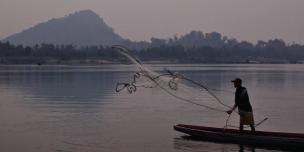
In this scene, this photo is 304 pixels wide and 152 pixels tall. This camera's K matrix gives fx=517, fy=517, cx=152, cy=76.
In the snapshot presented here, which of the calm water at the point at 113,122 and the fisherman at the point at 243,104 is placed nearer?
the fisherman at the point at 243,104

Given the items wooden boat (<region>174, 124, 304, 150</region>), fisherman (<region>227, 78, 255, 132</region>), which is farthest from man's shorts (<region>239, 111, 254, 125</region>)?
wooden boat (<region>174, 124, 304, 150</region>)

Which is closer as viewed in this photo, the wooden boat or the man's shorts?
the wooden boat

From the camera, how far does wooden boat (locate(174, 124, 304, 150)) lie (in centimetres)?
1848

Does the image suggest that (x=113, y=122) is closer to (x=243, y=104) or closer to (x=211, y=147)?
(x=211, y=147)

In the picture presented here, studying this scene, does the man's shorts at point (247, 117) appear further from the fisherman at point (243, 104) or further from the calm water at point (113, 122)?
the calm water at point (113, 122)

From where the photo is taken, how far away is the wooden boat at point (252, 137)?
60.6ft

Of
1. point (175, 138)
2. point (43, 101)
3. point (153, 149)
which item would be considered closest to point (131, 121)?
point (175, 138)

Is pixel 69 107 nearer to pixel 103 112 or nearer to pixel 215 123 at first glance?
pixel 103 112

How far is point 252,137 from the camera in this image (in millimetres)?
19109

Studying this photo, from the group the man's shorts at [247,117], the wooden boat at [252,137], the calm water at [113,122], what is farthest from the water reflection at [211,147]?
the man's shorts at [247,117]

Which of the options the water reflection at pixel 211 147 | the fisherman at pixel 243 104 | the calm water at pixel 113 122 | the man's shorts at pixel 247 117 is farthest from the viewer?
the calm water at pixel 113 122

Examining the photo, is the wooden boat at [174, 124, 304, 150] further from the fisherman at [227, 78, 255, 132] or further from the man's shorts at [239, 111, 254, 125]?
the fisherman at [227, 78, 255, 132]

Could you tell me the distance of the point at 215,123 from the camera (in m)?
26.3

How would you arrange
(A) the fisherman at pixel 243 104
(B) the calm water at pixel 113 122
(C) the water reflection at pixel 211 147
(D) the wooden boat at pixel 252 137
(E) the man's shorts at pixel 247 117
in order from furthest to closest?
(B) the calm water at pixel 113 122
(E) the man's shorts at pixel 247 117
(A) the fisherman at pixel 243 104
(C) the water reflection at pixel 211 147
(D) the wooden boat at pixel 252 137
